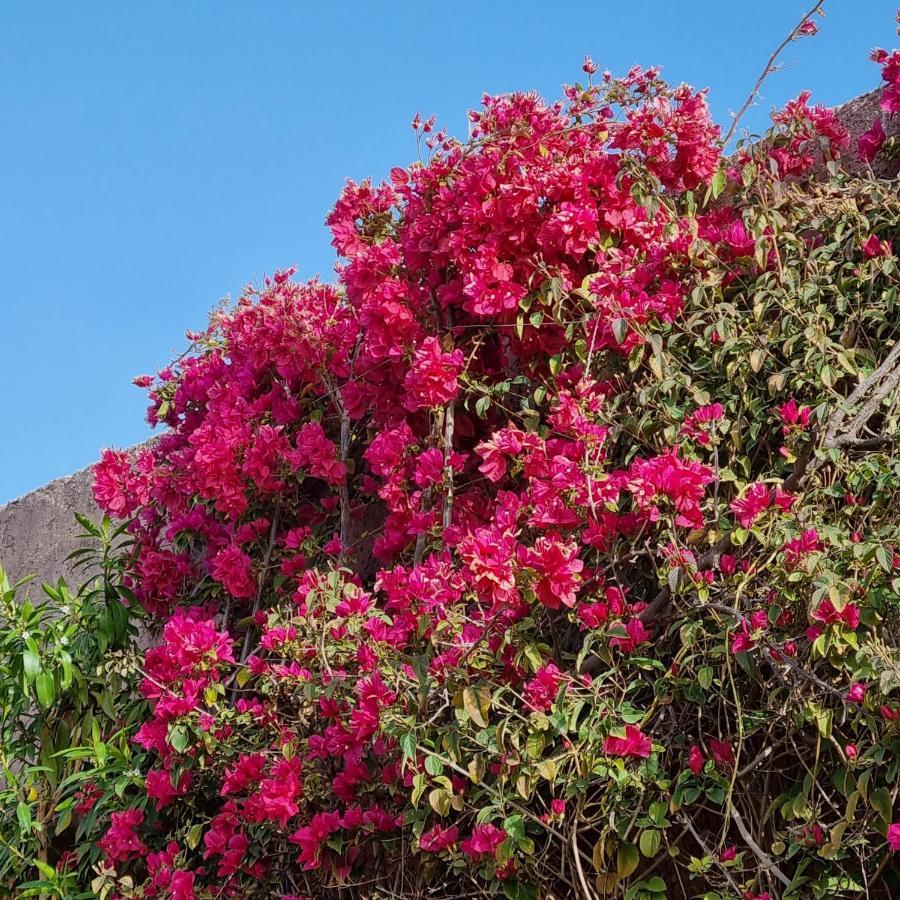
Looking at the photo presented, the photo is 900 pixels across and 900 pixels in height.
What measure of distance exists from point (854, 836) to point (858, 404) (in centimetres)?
92

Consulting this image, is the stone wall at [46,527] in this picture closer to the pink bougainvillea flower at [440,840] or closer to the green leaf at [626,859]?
the pink bougainvillea flower at [440,840]

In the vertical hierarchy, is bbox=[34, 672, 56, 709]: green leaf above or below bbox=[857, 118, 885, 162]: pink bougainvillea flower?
below

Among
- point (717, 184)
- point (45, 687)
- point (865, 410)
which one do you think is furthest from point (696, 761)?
point (45, 687)

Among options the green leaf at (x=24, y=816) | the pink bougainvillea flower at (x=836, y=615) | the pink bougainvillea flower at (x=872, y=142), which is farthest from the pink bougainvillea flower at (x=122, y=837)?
the pink bougainvillea flower at (x=872, y=142)

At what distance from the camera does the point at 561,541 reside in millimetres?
2369

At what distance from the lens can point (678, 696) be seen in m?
2.27

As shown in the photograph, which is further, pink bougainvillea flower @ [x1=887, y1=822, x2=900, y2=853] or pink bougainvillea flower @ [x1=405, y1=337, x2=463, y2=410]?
pink bougainvillea flower @ [x1=405, y1=337, x2=463, y2=410]

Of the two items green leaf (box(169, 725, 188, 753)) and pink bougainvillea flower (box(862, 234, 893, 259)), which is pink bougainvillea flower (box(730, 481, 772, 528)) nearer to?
pink bougainvillea flower (box(862, 234, 893, 259))

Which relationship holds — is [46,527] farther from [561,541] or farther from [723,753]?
[723,753]

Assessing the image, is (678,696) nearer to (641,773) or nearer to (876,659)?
(641,773)

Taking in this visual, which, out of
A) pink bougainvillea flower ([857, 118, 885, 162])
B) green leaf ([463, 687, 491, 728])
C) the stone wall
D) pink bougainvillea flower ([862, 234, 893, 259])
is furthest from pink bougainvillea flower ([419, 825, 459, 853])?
the stone wall

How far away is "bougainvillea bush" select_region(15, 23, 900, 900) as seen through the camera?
2.16 metres

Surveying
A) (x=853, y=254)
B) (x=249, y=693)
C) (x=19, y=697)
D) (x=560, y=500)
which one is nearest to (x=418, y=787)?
(x=560, y=500)

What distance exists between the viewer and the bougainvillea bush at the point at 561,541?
2.16 meters
